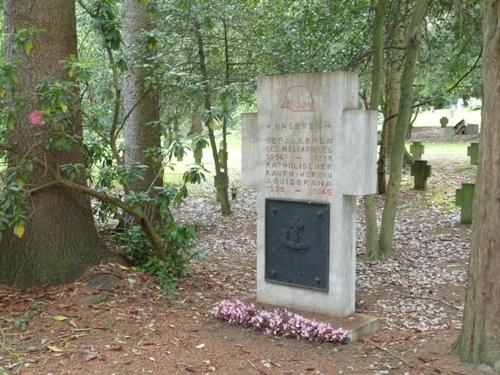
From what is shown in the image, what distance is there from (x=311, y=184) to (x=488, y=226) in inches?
76.9

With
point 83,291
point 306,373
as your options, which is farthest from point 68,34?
point 306,373

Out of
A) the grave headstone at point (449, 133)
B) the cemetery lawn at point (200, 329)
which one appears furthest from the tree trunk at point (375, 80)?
the grave headstone at point (449, 133)

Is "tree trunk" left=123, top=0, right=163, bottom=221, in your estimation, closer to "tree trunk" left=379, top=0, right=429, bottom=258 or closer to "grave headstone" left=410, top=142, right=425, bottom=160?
"tree trunk" left=379, top=0, right=429, bottom=258

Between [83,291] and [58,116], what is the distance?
5.91ft

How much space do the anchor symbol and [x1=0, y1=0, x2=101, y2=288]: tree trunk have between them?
2248mm

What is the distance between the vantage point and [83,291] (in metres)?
6.02

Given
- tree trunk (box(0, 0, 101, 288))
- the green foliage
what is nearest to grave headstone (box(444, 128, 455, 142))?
the green foliage

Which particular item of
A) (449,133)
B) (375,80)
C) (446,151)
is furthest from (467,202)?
(449,133)

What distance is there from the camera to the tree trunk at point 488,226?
4.34 meters

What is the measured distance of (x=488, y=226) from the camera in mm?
4430

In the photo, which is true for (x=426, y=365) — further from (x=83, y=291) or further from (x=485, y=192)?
(x=83, y=291)

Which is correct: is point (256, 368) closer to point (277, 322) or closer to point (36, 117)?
point (277, 322)

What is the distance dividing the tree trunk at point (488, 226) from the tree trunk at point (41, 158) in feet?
12.9

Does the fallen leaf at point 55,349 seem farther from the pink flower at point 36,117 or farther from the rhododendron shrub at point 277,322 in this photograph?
the pink flower at point 36,117
